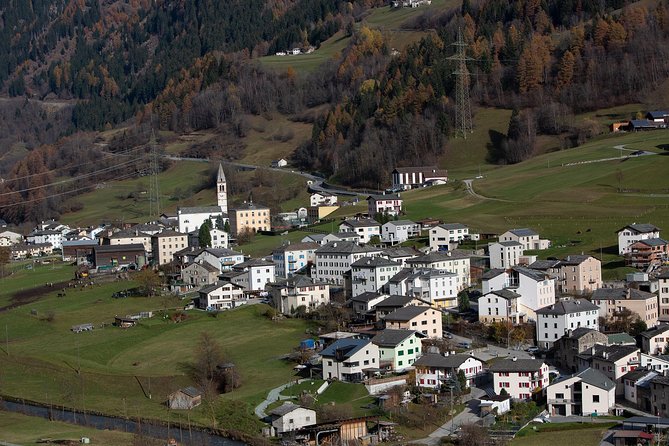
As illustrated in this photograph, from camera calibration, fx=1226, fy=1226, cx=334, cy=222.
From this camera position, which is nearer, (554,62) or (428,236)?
(428,236)

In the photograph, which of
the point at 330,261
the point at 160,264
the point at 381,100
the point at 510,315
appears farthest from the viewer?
the point at 381,100

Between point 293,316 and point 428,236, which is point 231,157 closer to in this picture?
point 428,236

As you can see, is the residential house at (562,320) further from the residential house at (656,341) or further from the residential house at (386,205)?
the residential house at (386,205)

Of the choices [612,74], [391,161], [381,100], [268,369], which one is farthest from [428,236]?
[381,100]

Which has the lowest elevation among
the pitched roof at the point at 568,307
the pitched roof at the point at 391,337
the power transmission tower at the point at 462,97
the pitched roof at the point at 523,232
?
the pitched roof at the point at 391,337

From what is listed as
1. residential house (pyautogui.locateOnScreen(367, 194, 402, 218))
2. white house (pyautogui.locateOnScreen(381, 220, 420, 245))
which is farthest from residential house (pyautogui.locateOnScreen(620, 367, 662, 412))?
residential house (pyautogui.locateOnScreen(367, 194, 402, 218))

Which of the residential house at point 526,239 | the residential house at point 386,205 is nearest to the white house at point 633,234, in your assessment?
the residential house at point 526,239
